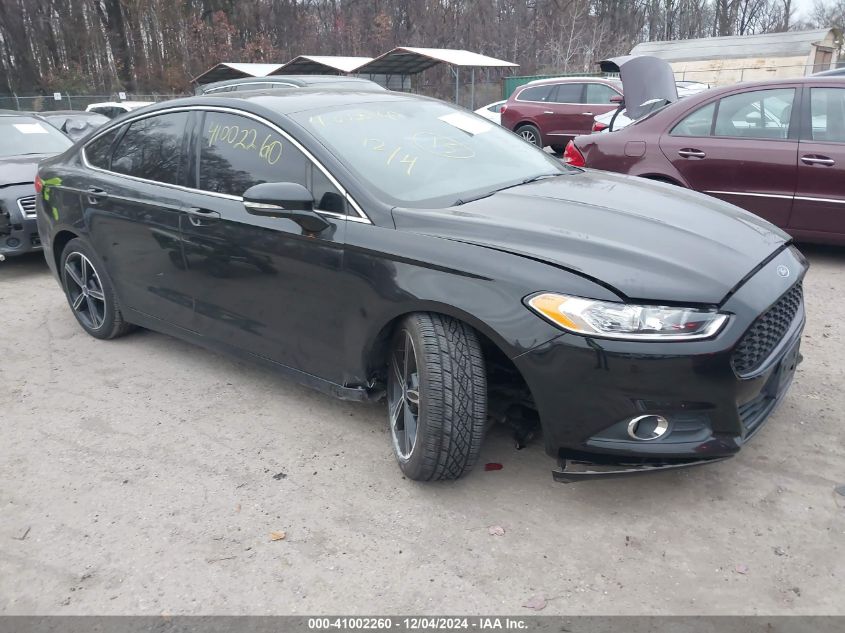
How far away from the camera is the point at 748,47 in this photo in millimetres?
28750

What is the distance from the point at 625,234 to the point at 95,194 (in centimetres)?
342

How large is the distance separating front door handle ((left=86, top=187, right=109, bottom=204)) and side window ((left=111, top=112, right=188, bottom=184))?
163 mm

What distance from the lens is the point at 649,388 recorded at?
8.23 feet

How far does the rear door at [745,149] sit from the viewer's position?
565 centimetres

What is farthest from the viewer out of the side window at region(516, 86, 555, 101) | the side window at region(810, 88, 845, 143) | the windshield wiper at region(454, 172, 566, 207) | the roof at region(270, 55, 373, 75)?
the roof at region(270, 55, 373, 75)

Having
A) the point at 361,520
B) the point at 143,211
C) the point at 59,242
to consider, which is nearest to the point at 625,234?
the point at 361,520

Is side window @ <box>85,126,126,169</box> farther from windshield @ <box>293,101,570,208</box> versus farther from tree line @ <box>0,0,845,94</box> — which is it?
tree line @ <box>0,0,845,94</box>

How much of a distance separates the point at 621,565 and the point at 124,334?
383 cm

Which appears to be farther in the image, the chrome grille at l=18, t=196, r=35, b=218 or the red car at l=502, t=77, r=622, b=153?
the red car at l=502, t=77, r=622, b=153

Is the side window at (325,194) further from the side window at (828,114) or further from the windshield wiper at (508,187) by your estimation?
the side window at (828,114)

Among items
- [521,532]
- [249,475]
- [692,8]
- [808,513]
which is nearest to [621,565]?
[521,532]

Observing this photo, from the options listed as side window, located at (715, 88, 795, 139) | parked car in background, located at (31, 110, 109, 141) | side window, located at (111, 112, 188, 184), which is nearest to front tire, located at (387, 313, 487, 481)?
side window, located at (111, 112, 188, 184)

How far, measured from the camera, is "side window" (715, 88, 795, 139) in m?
5.74

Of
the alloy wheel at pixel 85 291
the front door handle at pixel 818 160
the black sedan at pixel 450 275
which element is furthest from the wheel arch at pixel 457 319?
the front door handle at pixel 818 160
